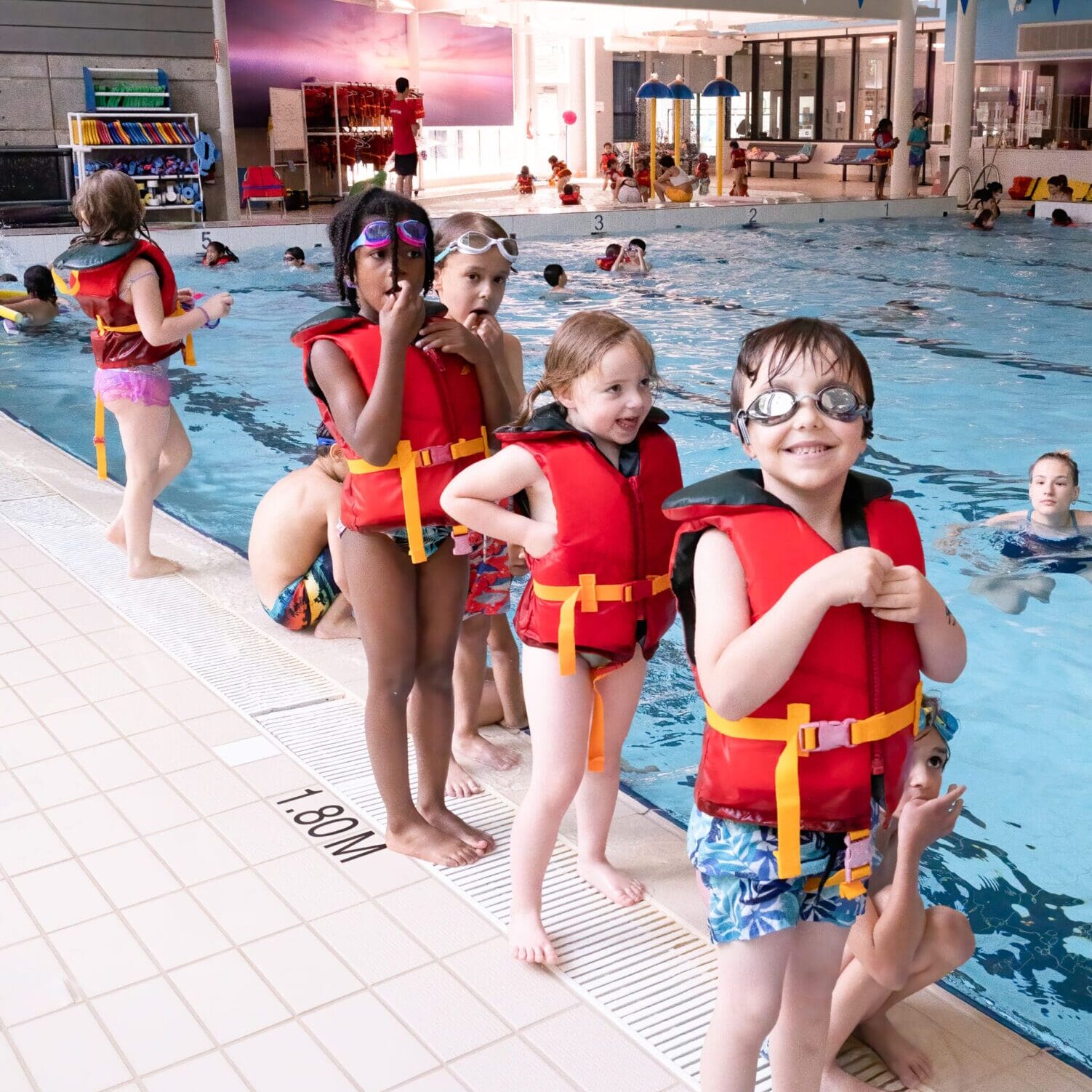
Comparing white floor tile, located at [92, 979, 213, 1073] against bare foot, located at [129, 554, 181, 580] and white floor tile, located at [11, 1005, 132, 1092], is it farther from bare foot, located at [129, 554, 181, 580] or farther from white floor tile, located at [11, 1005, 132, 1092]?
bare foot, located at [129, 554, 181, 580]

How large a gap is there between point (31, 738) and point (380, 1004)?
160 centimetres

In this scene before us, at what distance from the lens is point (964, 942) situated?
215 centimetres

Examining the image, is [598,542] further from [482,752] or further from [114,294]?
[114,294]

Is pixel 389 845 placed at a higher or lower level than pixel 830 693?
lower

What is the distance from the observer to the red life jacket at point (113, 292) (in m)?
4.37

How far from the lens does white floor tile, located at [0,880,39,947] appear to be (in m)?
2.60

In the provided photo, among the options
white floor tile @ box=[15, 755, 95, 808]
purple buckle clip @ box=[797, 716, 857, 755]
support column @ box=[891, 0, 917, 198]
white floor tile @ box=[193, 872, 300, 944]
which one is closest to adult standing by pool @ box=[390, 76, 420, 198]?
support column @ box=[891, 0, 917, 198]

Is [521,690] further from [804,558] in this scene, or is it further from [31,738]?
[804,558]

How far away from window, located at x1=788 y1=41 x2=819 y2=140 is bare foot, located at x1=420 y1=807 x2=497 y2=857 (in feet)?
102

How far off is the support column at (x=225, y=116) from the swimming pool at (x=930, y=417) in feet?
7.21

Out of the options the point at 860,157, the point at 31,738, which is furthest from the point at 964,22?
the point at 31,738

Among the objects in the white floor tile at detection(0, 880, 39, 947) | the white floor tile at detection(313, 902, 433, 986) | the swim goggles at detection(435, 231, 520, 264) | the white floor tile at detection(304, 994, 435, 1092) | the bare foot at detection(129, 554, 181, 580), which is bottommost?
the white floor tile at detection(304, 994, 435, 1092)

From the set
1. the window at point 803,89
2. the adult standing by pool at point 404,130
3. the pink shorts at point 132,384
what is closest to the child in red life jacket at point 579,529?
the pink shorts at point 132,384

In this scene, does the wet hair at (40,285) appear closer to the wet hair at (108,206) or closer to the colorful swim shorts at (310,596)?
the wet hair at (108,206)
